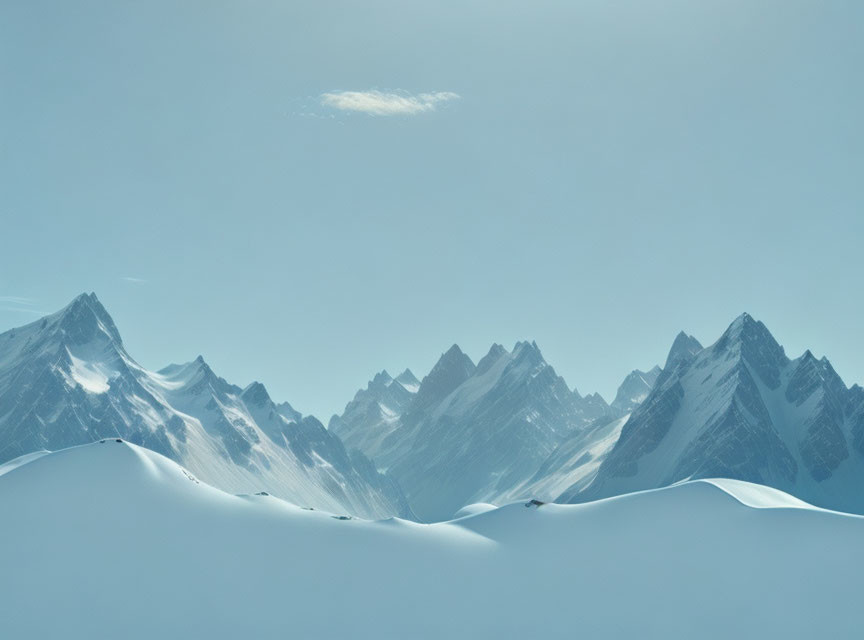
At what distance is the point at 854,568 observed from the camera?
113688mm

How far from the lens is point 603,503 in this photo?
136750 mm

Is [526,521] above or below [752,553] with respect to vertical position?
above

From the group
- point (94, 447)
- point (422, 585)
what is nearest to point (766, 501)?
point (422, 585)

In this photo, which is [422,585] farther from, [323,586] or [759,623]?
[759,623]

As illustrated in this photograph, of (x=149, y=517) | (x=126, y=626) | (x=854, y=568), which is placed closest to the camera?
(x=126, y=626)

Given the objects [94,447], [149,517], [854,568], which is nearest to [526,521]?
[854,568]

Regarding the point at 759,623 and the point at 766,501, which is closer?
the point at 759,623

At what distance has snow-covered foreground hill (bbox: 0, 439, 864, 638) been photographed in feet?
355

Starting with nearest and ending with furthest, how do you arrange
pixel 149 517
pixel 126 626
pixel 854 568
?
pixel 126 626
pixel 854 568
pixel 149 517

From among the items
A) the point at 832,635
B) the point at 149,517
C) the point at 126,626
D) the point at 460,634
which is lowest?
the point at 832,635

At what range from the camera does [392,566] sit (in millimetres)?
119562

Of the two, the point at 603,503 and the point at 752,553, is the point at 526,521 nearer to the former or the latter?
the point at 603,503

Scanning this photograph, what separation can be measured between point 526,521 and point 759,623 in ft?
113

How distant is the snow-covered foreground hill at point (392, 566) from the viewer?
108250 millimetres
